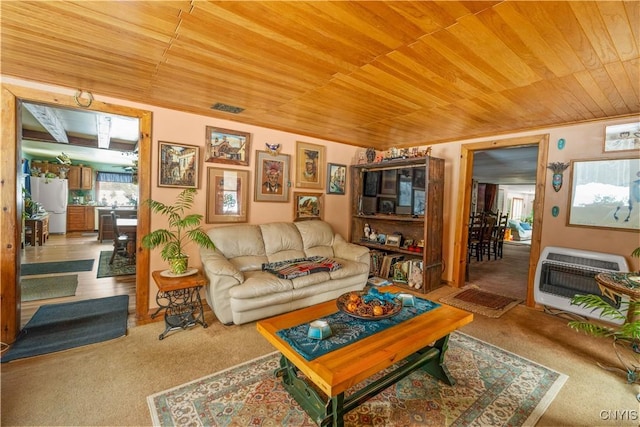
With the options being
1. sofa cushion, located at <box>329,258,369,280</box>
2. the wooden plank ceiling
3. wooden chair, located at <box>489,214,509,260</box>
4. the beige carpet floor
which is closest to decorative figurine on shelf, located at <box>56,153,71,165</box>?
the wooden plank ceiling

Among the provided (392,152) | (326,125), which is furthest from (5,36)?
(392,152)

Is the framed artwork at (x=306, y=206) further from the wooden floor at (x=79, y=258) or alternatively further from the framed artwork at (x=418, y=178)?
the wooden floor at (x=79, y=258)

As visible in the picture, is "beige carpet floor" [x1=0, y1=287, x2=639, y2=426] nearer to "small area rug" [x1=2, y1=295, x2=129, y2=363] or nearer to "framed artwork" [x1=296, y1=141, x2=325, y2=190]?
"small area rug" [x1=2, y1=295, x2=129, y2=363]

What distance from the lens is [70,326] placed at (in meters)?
2.71

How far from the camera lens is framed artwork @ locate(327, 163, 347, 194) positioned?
4484 millimetres

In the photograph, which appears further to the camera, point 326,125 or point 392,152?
point 392,152

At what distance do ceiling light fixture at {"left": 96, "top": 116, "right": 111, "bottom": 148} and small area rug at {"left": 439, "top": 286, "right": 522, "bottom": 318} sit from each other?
5528 millimetres

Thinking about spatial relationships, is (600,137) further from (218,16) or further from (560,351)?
(218,16)

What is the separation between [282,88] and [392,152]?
2396 mm

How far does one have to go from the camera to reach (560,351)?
2430mm

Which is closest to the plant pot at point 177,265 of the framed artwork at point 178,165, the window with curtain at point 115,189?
the framed artwork at point 178,165

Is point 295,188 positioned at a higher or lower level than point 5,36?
lower

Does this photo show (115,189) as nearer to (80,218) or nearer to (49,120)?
(80,218)

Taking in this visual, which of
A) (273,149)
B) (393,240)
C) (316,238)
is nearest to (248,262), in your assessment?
(316,238)
